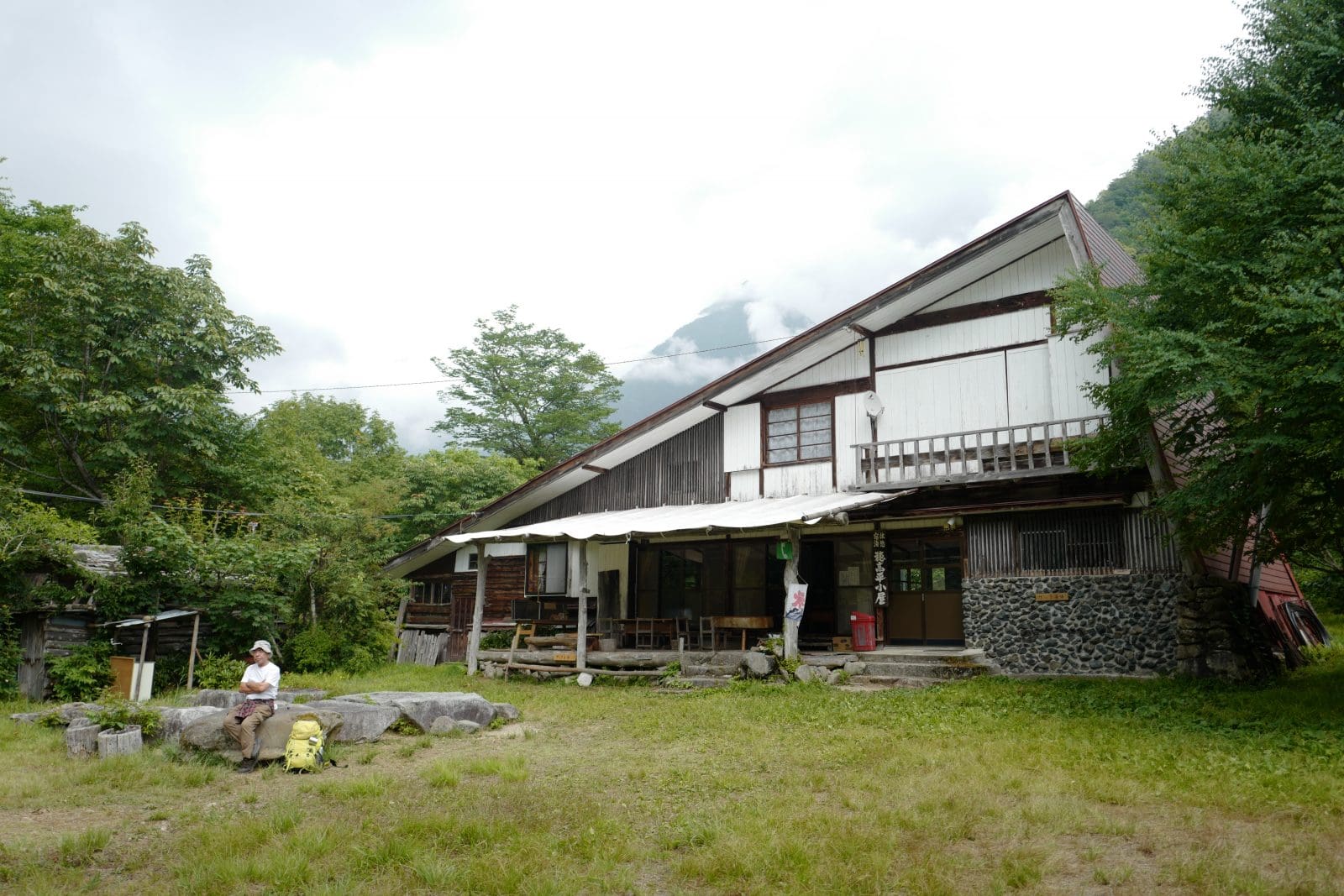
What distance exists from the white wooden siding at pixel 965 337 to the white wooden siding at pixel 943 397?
0.20m

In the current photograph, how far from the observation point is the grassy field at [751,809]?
4.88m

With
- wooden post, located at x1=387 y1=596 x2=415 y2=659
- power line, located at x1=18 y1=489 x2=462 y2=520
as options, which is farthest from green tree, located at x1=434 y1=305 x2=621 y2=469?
wooden post, located at x1=387 y1=596 x2=415 y2=659

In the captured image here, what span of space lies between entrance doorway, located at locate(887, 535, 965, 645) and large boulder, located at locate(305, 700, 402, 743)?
8.72 m

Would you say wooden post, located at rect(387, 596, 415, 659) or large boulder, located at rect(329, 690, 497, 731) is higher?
wooden post, located at rect(387, 596, 415, 659)

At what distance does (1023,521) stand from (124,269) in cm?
2135

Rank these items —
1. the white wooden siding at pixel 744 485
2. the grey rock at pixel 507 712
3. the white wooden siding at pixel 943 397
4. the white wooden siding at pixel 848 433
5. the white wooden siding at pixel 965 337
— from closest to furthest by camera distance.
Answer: the grey rock at pixel 507 712, the white wooden siding at pixel 965 337, the white wooden siding at pixel 943 397, the white wooden siding at pixel 848 433, the white wooden siding at pixel 744 485

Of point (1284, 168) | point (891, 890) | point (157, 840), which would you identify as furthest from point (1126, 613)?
point (157, 840)

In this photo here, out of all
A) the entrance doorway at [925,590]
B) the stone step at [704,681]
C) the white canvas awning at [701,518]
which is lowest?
the stone step at [704,681]

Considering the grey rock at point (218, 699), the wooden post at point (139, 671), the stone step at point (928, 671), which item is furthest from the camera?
the wooden post at point (139, 671)

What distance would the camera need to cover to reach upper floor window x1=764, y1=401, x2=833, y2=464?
1593 centimetres

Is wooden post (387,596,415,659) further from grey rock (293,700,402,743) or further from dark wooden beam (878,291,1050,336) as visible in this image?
dark wooden beam (878,291,1050,336)

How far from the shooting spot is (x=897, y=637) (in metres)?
15.1

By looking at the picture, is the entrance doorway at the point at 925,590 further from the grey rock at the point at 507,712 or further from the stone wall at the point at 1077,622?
the grey rock at the point at 507,712

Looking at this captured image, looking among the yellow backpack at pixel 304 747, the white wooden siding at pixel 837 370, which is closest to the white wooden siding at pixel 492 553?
the white wooden siding at pixel 837 370
